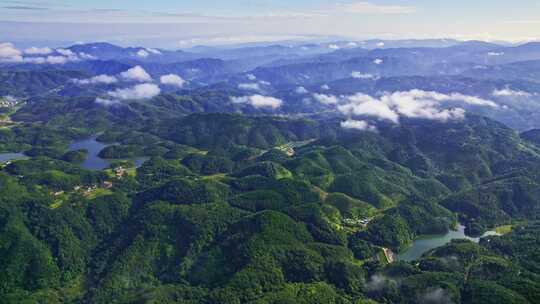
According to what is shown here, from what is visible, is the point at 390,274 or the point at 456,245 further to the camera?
the point at 456,245

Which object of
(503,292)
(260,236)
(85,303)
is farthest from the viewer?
(260,236)

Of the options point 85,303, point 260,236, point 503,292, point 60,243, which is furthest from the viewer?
point 60,243

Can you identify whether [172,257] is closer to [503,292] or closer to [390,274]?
[390,274]

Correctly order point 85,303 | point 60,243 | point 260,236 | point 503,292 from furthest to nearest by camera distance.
Result: point 60,243 → point 260,236 → point 85,303 → point 503,292

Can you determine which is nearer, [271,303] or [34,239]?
[271,303]

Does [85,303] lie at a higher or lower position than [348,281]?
lower

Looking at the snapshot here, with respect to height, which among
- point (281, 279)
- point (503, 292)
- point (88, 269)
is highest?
point (503, 292)

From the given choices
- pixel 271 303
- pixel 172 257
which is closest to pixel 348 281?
pixel 271 303

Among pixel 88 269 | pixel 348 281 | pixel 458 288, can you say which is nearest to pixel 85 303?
pixel 88 269

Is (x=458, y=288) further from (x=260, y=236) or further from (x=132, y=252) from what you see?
(x=132, y=252)
